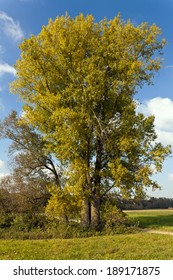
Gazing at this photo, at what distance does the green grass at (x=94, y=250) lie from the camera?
16748mm

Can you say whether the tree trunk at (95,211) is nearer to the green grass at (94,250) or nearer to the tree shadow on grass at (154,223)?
the tree shadow on grass at (154,223)

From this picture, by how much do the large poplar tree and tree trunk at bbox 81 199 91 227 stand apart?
9 cm

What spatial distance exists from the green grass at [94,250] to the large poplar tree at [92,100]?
7783mm

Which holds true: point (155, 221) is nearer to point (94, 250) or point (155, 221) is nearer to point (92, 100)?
point (92, 100)

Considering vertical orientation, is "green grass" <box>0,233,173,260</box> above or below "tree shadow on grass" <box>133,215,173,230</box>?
below

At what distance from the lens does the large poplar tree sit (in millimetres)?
28734

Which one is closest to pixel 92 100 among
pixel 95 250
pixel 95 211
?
pixel 95 211

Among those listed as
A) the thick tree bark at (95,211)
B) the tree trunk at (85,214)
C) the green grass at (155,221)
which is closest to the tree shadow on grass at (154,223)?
the green grass at (155,221)

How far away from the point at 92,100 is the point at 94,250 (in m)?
14.7

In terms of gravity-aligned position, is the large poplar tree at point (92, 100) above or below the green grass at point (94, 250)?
above

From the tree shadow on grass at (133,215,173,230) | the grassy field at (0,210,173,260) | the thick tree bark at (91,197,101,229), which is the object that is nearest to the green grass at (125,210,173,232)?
the tree shadow on grass at (133,215,173,230)

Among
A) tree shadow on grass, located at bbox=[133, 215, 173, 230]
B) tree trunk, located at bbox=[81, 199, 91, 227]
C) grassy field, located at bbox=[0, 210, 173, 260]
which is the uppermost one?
tree trunk, located at bbox=[81, 199, 91, 227]

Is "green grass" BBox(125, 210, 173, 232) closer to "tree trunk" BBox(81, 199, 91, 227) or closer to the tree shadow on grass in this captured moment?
the tree shadow on grass

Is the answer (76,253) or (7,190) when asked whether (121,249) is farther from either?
(7,190)
